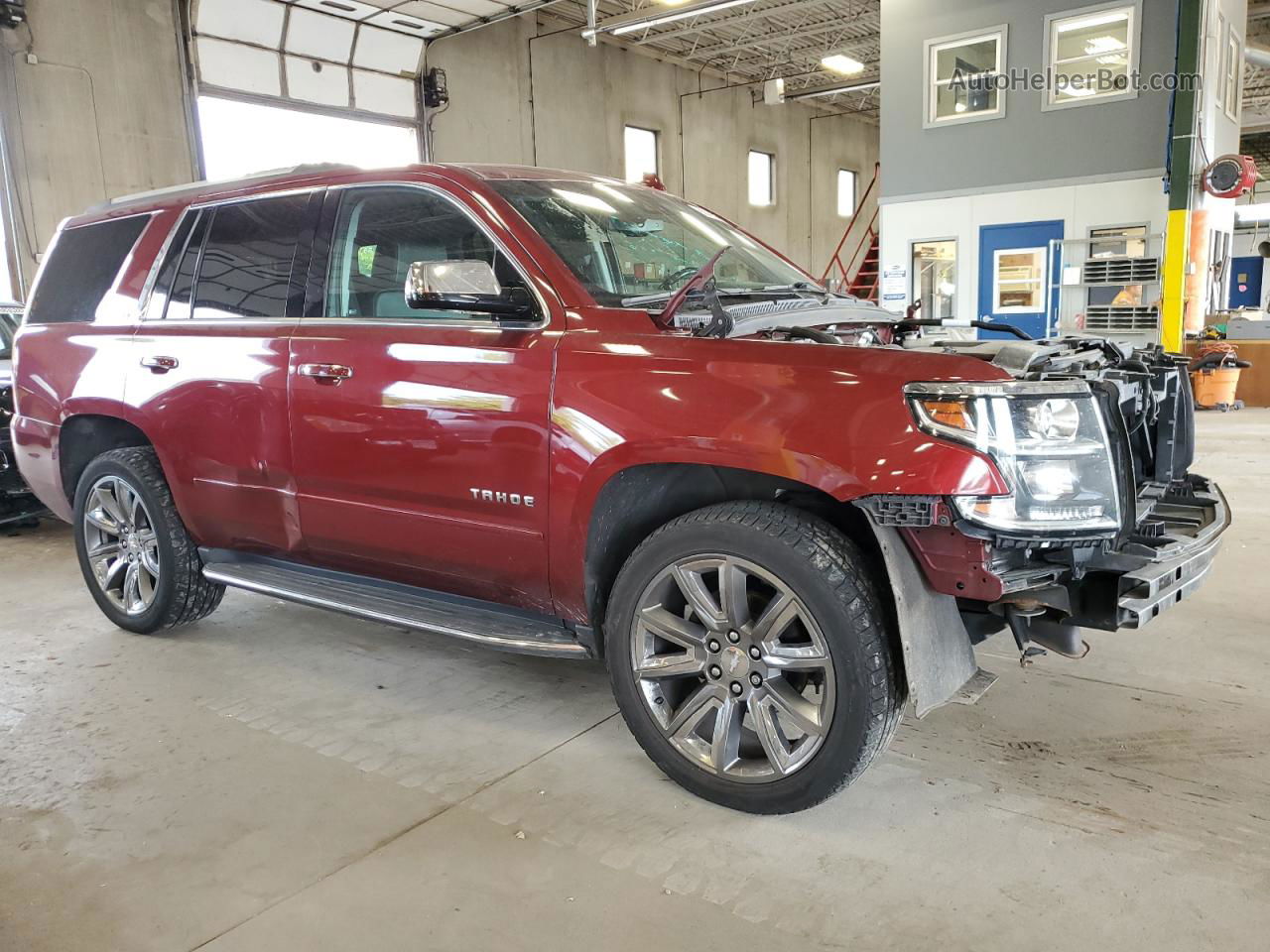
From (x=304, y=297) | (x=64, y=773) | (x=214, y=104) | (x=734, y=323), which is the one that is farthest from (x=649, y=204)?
(x=214, y=104)

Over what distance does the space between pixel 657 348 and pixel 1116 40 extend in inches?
499

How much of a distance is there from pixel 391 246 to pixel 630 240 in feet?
2.56

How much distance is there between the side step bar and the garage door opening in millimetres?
9384

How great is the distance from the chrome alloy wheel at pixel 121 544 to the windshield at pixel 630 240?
6.94ft

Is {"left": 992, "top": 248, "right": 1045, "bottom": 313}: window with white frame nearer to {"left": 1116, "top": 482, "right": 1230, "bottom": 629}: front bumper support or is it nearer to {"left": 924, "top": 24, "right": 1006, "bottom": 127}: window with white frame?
{"left": 924, "top": 24, "right": 1006, "bottom": 127}: window with white frame

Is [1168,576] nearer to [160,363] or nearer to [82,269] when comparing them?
[160,363]

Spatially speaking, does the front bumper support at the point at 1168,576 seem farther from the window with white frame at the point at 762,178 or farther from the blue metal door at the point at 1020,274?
the window with white frame at the point at 762,178

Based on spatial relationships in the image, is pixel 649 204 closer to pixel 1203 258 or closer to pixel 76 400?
pixel 76 400

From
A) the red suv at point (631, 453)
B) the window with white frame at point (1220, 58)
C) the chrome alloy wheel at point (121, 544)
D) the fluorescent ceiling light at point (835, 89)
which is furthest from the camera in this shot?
the fluorescent ceiling light at point (835, 89)

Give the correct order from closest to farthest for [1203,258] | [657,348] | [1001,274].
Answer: [657,348] → [1203,258] → [1001,274]

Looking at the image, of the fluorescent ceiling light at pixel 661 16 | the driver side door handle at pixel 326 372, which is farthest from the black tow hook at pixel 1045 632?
the fluorescent ceiling light at pixel 661 16

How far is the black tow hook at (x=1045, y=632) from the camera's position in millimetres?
2318

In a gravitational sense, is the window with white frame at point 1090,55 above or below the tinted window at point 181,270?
above

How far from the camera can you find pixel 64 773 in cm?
279
